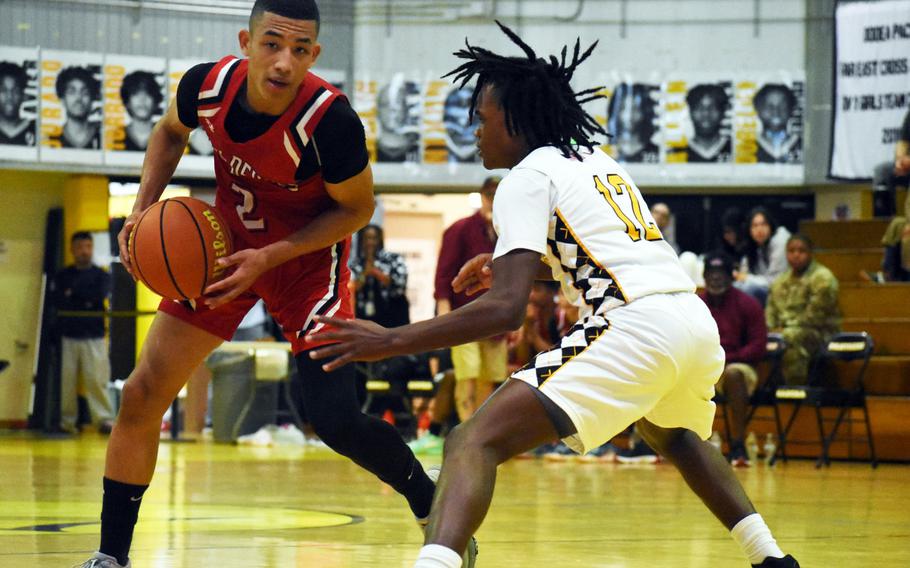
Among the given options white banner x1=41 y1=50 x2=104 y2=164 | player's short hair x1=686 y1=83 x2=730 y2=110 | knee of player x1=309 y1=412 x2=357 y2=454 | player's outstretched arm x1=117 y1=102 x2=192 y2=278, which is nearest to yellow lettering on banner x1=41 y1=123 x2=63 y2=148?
Result: white banner x1=41 y1=50 x2=104 y2=164

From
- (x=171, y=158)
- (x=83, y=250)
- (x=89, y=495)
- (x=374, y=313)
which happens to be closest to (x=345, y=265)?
(x=171, y=158)

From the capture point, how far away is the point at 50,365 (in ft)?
52.5

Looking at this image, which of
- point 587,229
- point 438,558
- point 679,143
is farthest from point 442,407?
point 438,558

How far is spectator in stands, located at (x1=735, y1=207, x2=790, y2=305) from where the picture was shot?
1402 cm

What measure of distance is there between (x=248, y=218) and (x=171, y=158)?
36 cm

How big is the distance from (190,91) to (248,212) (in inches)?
17.4

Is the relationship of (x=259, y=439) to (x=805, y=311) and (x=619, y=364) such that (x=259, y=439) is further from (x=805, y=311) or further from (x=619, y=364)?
(x=619, y=364)

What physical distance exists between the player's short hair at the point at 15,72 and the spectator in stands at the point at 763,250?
26.1 feet

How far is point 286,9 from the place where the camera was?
4.53 meters

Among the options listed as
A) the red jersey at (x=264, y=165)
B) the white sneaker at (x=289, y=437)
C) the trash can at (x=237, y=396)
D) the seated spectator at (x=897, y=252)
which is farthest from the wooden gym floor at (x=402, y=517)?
the trash can at (x=237, y=396)

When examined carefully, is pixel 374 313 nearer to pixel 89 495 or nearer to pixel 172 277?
pixel 89 495

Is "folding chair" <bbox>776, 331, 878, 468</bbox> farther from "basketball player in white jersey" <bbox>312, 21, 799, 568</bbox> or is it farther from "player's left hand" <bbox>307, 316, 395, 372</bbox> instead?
"player's left hand" <bbox>307, 316, 395, 372</bbox>

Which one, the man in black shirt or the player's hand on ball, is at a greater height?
the player's hand on ball

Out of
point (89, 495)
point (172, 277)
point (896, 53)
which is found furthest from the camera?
point (896, 53)
